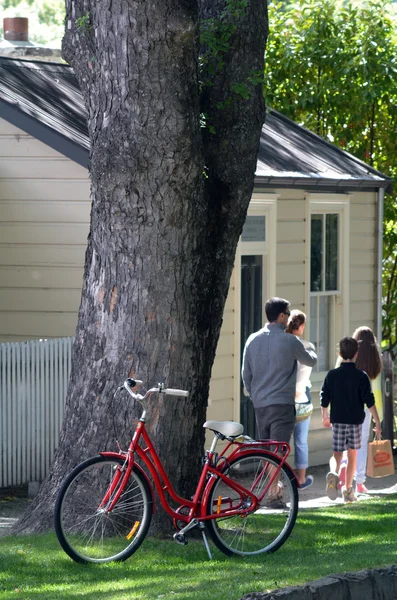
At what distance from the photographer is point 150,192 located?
8023mm

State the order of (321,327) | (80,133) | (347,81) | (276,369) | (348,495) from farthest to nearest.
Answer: (347,81) < (321,327) < (80,133) < (348,495) < (276,369)

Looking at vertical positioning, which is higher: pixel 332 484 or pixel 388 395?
pixel 388 395

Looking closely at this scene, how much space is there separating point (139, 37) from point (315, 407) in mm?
7568

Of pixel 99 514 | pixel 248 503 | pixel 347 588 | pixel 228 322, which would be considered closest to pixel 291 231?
pixel 228 322

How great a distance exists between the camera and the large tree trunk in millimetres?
7996

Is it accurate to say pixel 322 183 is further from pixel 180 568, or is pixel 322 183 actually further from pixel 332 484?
pixel 180 568

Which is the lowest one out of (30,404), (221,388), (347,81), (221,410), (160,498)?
(160,498)

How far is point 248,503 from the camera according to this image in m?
7.98

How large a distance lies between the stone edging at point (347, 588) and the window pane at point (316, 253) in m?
7.72

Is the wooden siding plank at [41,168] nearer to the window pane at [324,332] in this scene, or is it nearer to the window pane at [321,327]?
the window pane at [321,327]

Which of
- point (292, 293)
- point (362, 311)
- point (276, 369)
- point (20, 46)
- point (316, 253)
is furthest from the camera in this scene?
point (20, 46)

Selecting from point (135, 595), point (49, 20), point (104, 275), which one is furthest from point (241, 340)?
point (49, 20)

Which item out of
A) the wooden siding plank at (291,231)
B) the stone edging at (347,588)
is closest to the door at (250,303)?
the wooden siding plank at (291,231)

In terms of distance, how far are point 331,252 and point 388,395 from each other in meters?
1.95
